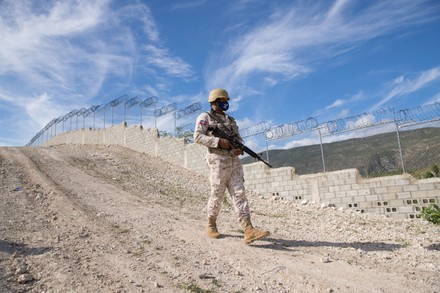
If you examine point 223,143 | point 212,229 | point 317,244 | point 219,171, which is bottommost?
point 317,244

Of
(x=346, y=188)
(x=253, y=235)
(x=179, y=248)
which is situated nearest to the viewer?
(x=179, y=248)

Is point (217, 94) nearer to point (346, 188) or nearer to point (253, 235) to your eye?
point (253, 235)

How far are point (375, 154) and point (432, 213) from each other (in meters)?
1.74

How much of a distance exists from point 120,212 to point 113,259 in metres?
2.16

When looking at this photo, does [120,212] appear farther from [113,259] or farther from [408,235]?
[408,235]

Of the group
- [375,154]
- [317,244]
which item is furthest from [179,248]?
[375,154]

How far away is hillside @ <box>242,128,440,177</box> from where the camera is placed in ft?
22.8

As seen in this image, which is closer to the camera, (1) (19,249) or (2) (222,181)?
(1) (19,249)

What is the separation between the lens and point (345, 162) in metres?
8.11

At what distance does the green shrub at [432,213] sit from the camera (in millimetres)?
6355

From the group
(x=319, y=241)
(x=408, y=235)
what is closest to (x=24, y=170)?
(x=319, y=241)

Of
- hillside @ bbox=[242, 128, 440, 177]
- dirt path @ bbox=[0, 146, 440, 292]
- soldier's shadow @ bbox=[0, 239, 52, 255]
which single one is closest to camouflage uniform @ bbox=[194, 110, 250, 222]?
dirt path @ bbox=[0, 146, 440, 292]

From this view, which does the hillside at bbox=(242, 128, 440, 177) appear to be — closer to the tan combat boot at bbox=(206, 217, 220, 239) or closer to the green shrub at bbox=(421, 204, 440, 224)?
the green shrub at bbox=(421, 204, 440, 224)

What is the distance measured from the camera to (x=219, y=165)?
429cm
